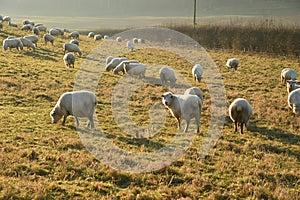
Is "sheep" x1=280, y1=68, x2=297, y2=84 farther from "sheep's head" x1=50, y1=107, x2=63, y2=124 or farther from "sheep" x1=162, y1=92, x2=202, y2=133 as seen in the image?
"sheep's head" x1=50, y1=107, x2=63, y2=124

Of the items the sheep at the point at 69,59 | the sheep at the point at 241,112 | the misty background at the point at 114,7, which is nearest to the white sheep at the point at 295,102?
the sheep at the point at 241,112

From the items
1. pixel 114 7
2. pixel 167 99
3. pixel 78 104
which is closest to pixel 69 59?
pixel 78 104

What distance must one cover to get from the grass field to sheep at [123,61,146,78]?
2.68 metres

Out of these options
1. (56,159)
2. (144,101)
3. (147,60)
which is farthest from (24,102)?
(147,60)

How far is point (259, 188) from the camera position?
6660 millimetres

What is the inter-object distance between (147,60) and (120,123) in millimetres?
15133

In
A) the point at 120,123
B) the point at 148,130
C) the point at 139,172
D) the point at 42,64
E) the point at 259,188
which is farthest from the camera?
the point at 42,64

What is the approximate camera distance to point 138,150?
875 centimetres

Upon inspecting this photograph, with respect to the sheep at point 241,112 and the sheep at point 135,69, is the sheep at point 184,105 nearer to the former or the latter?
the sheep at point 241,112

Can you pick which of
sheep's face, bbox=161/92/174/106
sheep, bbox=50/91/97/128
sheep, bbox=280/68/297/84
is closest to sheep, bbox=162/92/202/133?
sheep's face, bbox=161/92/174/106

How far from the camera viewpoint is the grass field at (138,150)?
6508 mm

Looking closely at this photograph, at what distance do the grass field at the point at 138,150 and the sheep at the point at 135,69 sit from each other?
8.80 ft

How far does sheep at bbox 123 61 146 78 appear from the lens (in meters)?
18.5

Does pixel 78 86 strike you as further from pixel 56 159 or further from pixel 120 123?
pixel 56 159
